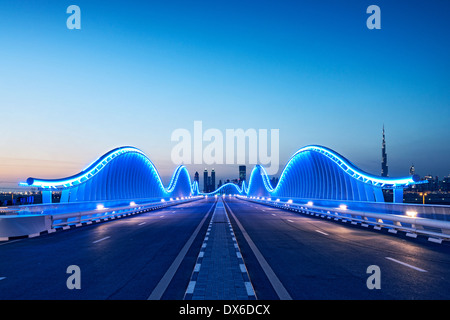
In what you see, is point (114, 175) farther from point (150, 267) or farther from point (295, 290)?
point (295, 290)

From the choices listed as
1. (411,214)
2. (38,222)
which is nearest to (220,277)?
(411,214)

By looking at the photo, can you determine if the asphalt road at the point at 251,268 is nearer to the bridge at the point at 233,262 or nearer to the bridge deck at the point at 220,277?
the bridge at the point at 233,262

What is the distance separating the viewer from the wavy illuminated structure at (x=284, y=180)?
30453 mm

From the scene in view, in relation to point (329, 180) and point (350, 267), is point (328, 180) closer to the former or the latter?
point (329, 180)

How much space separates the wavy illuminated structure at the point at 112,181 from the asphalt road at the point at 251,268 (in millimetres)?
17266

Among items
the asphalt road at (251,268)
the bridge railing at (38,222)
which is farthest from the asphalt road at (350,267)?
the bridge railing at (38,222)

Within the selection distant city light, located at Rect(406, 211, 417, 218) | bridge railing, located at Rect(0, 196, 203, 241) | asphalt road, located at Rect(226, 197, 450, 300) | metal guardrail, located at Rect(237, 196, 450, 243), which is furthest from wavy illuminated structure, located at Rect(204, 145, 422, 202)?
bridge railing, located at Rect(0, 196, 203, 241)

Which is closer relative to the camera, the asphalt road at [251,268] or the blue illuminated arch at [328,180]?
the asphalt road at [251,268]

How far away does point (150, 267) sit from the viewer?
9.05 meters

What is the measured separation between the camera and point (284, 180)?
72.9 m

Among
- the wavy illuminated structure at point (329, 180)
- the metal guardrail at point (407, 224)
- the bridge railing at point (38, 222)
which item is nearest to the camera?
the metal guardrail at point (407, 224)

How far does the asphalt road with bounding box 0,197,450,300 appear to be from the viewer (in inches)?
263
